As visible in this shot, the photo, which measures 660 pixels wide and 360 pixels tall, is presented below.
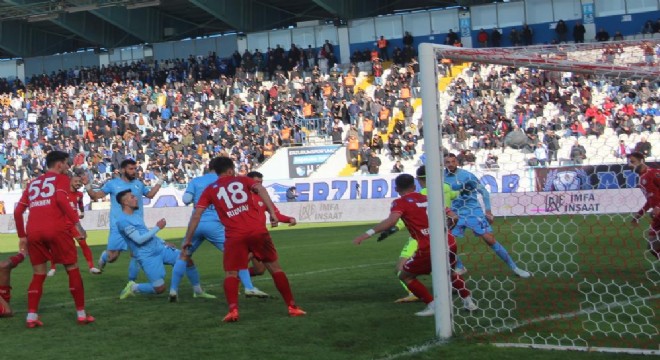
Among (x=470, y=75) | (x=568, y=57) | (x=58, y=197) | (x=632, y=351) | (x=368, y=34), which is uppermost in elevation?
(x=368, y=34)

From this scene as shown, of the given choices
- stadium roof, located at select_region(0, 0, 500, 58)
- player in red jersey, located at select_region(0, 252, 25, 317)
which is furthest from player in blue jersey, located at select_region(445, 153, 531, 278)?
stadium roof, located at select_region(0, 0, 500, 58)

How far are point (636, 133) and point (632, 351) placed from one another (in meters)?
9.39

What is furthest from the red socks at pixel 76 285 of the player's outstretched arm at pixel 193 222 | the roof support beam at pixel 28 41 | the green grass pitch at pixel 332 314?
the roof support beam at pixel 28 41

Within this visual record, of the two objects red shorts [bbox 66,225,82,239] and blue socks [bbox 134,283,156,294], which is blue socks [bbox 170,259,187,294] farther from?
red shorts [bbox 66,225,82,239]

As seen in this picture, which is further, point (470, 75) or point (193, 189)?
point (470, 75)

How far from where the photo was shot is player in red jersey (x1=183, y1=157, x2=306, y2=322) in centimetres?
1046

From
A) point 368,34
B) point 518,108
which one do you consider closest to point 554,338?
point 518,108

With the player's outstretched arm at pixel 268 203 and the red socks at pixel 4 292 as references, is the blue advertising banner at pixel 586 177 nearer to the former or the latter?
the player's outstretched arm at pixel 268 203

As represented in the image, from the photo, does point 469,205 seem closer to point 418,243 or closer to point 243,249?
point 418,243

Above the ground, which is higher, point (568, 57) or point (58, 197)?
point (568, 57)

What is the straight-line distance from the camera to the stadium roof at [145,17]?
49.2 metres

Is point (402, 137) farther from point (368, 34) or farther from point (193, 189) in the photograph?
point (193, 189)

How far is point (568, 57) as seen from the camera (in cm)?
970

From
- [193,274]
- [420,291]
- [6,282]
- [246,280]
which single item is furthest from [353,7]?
[420,291]
